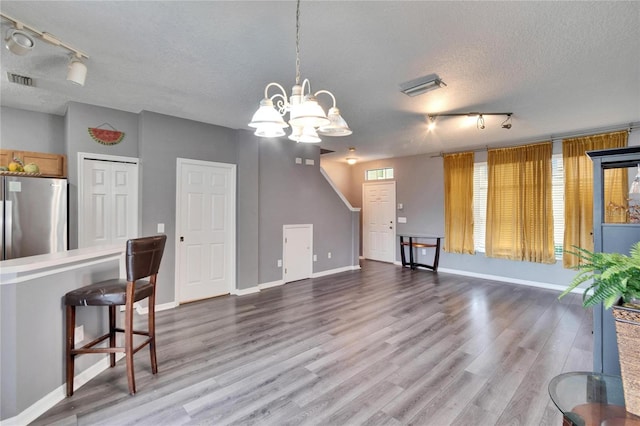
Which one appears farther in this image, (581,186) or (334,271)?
(334,271)

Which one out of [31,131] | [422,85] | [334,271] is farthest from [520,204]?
[31,131]

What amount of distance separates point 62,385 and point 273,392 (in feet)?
5.00

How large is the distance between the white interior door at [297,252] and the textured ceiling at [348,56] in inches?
96.6

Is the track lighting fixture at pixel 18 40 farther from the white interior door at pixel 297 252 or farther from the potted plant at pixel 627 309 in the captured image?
the white interior door at pixel 297 252

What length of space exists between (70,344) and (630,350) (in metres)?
3.17

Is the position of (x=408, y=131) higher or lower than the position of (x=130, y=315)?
higher

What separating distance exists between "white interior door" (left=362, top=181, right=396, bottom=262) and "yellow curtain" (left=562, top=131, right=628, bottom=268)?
3.38 m

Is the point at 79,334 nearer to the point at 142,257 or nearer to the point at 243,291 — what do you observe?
the point at 142,257

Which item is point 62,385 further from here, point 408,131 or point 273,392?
point 408,131

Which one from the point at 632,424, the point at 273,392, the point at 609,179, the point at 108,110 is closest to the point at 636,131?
the point at 609,179

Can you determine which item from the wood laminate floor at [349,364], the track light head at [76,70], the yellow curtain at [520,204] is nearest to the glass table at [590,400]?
the wood laminate floor at [349,364]

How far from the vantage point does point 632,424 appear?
1.07 m

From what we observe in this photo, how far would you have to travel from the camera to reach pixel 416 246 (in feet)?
20.8

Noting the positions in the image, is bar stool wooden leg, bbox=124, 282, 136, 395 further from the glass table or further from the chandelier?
the glass table
